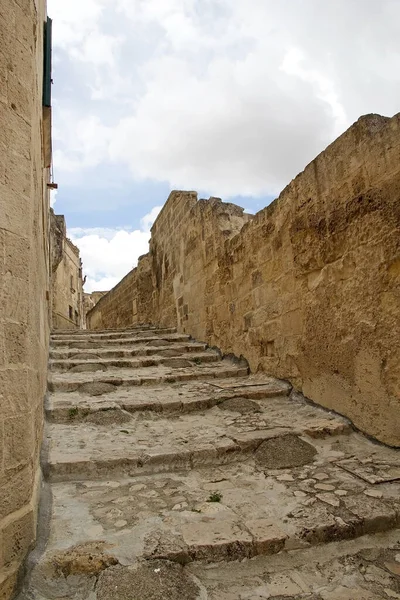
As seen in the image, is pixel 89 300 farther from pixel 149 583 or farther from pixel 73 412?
pixel 149 583

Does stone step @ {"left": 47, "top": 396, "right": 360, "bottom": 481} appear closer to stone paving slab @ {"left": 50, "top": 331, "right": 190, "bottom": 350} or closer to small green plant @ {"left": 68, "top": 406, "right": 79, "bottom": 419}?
small green plant @ {"left": 68, "top": 406, "right": 79, "bottom": 419}

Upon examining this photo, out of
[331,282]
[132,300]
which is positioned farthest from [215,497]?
[132,300]

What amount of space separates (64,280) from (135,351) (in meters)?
12.3

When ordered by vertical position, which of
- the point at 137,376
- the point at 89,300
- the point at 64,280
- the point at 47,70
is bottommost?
the point at 137,376

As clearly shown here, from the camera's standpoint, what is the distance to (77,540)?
1.75 m

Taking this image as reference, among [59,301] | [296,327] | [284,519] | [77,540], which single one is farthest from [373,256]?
[59,301]

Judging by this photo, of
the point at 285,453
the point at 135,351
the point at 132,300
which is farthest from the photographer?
the point at 132,300

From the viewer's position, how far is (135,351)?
5449 mm

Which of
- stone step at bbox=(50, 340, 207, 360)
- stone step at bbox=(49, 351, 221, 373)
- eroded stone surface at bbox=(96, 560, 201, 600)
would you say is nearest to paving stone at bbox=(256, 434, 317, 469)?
eroded stone surface at bbox=(96, 560, 201, 600)

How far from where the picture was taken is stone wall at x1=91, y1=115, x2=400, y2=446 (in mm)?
2646

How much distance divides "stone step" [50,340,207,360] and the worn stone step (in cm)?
54

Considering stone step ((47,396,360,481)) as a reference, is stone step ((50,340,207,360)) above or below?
above

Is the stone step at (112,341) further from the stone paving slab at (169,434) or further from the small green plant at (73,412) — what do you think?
the stone paving slab at (169,434)

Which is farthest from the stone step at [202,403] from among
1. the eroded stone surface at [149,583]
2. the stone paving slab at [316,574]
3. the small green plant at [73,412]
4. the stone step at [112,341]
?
the stone step at [112,341]
